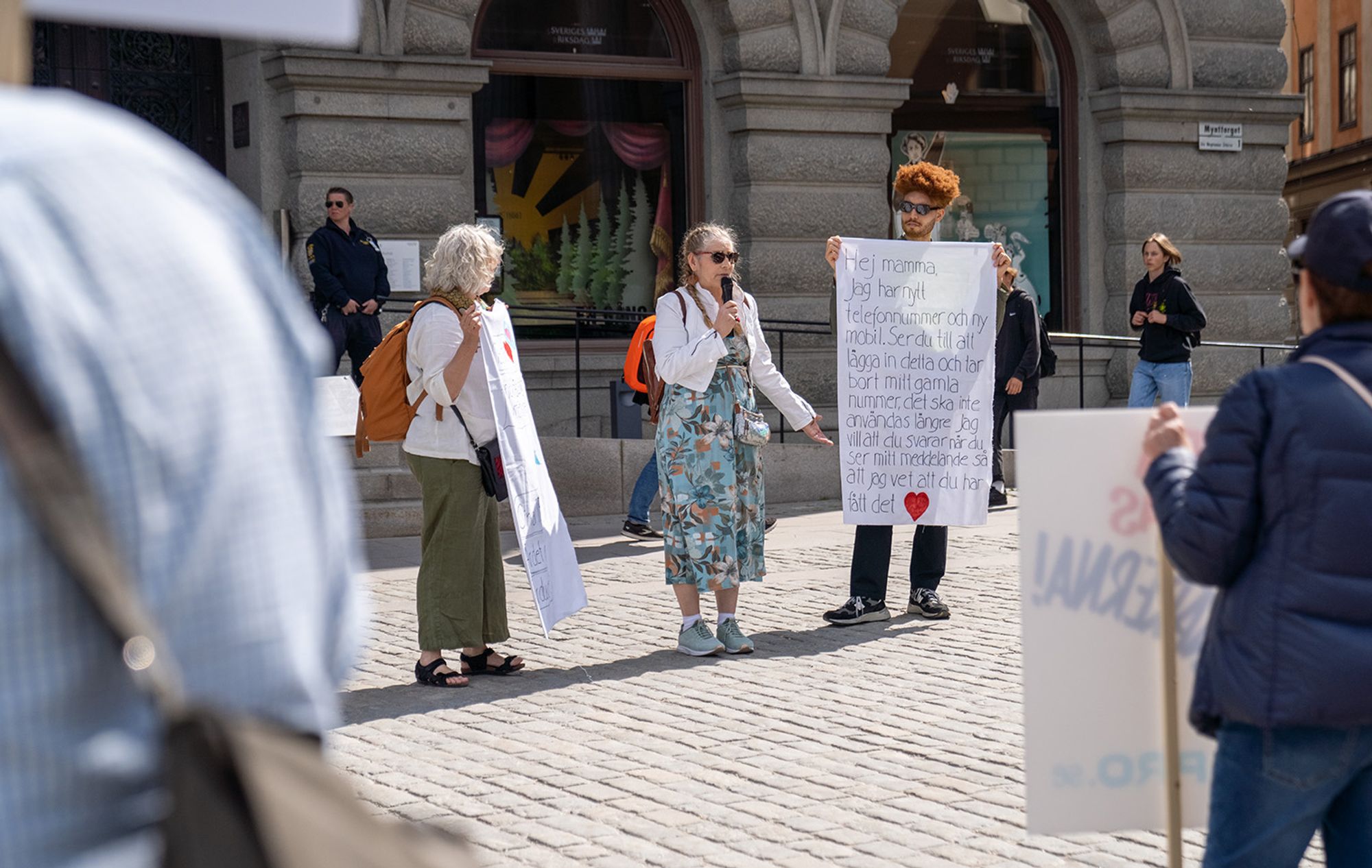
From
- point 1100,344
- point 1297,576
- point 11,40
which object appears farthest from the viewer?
point 1100,344

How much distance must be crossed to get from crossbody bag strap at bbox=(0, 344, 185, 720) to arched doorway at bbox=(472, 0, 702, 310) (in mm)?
14409

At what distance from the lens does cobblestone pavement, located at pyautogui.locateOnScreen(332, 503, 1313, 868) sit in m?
5.04

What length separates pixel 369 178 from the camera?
14.2 m

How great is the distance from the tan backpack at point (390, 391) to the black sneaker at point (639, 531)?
4.79 m

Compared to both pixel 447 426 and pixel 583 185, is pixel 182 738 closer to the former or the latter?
pixel 447 426

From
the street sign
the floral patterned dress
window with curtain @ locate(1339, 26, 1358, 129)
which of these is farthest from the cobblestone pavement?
window with curtain @ locate(1339, 26, 1358, 129)

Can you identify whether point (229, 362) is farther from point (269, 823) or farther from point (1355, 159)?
point (1355, 159)

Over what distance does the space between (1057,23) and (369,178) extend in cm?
754

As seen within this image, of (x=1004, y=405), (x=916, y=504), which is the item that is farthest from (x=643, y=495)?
(x=916, y=504)

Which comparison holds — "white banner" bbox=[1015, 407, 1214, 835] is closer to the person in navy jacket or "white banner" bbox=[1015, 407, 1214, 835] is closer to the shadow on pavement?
the person in navy jacket

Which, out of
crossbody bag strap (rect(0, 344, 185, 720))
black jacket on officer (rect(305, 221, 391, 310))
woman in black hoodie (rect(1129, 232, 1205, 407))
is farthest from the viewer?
woman in black hoodie (rect(1129, 232, 1205, 407))

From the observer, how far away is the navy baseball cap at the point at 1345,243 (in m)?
3.14

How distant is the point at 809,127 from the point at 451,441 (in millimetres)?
8998

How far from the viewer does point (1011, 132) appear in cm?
1798
